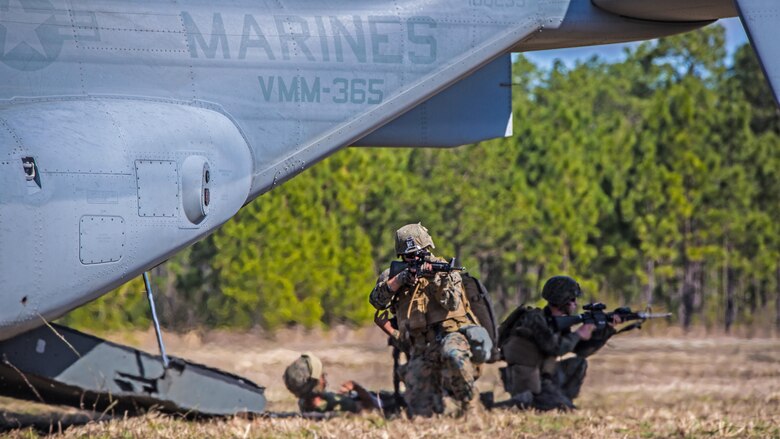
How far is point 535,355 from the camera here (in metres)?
10.5

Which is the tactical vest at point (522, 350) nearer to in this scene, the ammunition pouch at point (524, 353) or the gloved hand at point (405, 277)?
the ammunition pouch at point (524, 353)

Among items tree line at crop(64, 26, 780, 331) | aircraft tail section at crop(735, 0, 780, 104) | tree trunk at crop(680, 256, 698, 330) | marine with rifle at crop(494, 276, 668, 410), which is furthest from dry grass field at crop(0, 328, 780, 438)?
tree trunk at crop(680, 256, 698, 330)

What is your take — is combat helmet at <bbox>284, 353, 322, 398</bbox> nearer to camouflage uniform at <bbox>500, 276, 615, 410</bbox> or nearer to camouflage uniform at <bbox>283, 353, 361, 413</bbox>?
camouflage uniform at <bbox>283, 353, 361, 413</bbox>

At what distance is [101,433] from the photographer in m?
8.37

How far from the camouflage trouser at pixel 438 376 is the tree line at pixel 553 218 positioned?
15.3 metres

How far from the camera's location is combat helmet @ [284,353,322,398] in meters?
10.3

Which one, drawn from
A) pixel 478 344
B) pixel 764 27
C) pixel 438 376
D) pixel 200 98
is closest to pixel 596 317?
pixel 438 376

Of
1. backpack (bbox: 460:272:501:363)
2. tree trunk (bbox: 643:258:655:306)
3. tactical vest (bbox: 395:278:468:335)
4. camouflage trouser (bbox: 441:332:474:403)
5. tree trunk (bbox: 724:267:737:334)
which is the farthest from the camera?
tree trunk (bbox: 724:267:737:334)

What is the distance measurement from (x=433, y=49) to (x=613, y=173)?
72.6 feet

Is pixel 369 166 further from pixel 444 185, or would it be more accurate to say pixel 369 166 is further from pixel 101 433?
pixel 101 433

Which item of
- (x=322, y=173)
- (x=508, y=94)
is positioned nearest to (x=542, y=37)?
(x=508, y=94)

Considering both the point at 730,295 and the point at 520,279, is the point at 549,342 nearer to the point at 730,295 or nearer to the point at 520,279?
the point at 520,279

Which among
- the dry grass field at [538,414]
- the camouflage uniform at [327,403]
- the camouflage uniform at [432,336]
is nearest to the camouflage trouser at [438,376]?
the camouflage uniform at [432,336]

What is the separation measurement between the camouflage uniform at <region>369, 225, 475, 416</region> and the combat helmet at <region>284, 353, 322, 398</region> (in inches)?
44.7
